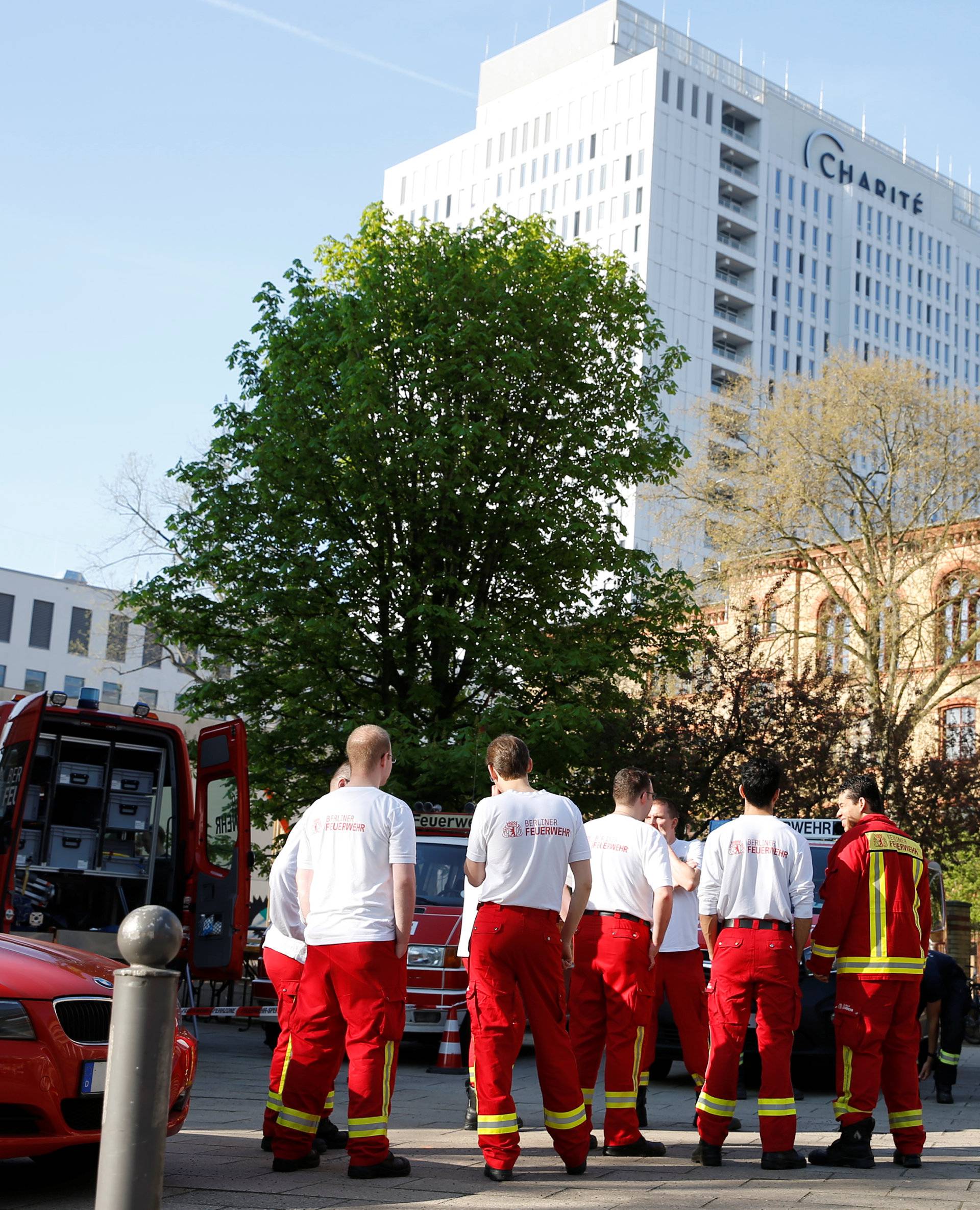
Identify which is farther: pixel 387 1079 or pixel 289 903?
pixel 289 903

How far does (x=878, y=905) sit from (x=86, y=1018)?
3.96 metres

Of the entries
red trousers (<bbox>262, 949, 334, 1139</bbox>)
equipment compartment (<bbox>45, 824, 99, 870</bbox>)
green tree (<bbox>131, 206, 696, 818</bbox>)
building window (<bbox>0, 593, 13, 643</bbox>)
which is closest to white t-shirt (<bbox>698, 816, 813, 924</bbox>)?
red trousers (<bbox>262, 949, 334, 1139</bbox>)

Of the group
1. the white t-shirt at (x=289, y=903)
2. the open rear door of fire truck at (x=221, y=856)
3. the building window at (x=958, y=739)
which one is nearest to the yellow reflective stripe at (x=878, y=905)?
the white t-shirt at (x=289, y=903)

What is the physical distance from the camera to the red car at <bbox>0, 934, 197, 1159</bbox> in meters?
5.89

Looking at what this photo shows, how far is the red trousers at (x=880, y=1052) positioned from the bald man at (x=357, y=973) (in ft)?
7.66

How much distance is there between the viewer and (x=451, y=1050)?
12.7 metres

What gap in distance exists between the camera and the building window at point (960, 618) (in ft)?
107

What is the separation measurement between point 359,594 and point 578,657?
350cm

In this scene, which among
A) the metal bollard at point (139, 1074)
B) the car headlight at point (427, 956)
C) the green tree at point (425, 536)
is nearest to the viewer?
the metal bollard at point (139, 1074)

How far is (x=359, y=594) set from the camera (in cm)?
2277

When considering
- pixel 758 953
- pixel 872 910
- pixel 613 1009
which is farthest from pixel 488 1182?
pixel 872 910

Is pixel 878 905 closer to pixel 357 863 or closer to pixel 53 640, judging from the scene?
pixel 357 863

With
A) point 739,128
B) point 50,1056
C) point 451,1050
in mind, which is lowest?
point 451,1050

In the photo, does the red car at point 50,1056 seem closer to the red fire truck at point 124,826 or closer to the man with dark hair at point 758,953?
the man with dark hair at point 758,953
